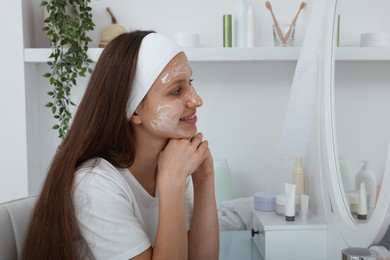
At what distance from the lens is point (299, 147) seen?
1.73 metres

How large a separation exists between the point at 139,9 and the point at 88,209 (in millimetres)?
1375

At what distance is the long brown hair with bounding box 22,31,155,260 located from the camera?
105 cm

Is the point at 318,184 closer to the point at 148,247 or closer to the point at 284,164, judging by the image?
the point at 284,164

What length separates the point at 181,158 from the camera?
1.21m

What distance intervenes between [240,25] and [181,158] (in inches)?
42.7

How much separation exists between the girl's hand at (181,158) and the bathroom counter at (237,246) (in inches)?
14.5

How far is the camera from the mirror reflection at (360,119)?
1.07 m

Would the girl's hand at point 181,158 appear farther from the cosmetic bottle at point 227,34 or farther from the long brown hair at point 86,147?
the cosmetic bottle at point 227,34

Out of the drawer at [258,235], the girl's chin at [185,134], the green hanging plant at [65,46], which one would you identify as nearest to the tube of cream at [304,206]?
the drawer at [258,235]

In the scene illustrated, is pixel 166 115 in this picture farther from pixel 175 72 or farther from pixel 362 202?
pixel 362 202

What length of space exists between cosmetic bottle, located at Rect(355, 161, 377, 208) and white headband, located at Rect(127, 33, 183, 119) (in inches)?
19.9

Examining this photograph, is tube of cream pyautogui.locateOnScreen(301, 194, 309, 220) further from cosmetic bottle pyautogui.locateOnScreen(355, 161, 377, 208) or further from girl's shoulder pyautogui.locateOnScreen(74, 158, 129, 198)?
girl's shoulder pyautogui.locateOnScreen(74, 158, 129, 198)

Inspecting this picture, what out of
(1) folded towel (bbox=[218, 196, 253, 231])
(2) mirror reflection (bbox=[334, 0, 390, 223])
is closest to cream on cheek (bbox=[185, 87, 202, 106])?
(2) mirror reflection (bbox=[334, 0, 390, 223])

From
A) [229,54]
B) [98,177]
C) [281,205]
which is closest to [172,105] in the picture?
[98,177]
